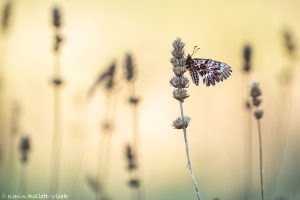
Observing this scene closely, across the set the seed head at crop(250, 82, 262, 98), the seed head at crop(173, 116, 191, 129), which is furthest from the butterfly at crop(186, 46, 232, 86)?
the seed head at crop(173, 116, 191, 129)

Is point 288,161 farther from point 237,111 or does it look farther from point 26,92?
point 26,92

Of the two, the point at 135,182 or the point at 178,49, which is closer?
the point at 178,49

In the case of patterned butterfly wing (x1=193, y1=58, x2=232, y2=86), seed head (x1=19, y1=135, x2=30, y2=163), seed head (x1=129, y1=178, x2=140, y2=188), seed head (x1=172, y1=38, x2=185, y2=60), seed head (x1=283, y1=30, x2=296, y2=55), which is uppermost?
seed head (x1=283, y1=30, x2=296, y2=55)

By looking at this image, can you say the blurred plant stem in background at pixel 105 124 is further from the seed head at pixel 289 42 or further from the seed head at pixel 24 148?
the seed head at pixel 289 42

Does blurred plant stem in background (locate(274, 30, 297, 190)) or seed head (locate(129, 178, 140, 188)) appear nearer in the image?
seed head (locate(129, 178, 140, 188))

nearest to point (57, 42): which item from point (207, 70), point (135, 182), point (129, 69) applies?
point (129, 69)

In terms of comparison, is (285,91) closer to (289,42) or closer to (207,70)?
(289,42)

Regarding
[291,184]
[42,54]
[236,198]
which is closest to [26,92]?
[42,54]

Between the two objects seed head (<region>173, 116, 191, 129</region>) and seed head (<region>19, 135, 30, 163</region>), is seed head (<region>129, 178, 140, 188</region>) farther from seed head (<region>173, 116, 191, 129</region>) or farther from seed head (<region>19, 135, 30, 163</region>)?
seed head (<region>173, 116, 191, 129</region>)

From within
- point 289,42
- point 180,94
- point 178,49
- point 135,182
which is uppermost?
point 289,42

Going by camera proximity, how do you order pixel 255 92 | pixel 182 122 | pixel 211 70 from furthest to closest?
pixel 211 70 → pixel 255 92 → pixel 182 122
